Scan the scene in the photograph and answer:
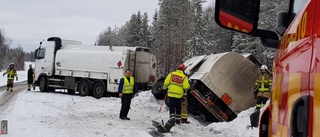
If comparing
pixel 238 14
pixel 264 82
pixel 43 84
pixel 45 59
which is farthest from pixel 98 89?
pixel 238 14

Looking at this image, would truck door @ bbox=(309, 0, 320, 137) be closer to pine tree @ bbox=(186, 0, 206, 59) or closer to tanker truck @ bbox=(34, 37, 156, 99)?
tanker truck @ bbox=(34, 37, 156, 99)

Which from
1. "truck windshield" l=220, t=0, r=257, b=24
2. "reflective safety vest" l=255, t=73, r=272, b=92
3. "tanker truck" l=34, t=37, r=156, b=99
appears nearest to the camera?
"truck windshield" l=220, t=0, r=257, b=24

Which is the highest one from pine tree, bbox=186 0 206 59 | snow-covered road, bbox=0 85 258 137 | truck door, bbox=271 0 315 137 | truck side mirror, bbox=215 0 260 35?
pine tree, bbox=186 0 206 59

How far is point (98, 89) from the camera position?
19703mm

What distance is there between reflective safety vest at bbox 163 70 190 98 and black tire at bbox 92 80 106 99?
8.66m

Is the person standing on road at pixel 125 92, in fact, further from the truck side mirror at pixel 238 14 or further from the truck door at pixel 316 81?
the truck door at pixel 316 81

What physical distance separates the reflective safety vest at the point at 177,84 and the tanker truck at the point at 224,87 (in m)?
2.01

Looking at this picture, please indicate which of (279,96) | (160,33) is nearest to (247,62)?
(279,96)

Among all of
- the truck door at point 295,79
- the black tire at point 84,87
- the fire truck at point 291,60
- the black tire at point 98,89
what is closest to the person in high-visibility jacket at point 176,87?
the fire truck at point 291,60

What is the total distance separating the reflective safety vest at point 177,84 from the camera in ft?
36.8

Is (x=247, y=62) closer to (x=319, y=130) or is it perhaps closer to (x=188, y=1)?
(x=319, y=130)

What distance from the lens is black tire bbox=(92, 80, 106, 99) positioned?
64.0ft

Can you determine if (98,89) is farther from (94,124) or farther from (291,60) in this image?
(291,60)

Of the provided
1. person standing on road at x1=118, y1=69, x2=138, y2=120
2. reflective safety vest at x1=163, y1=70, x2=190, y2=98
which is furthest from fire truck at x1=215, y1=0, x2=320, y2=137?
person standing on road at x1=118, y1=69, x2=138, y2=120
